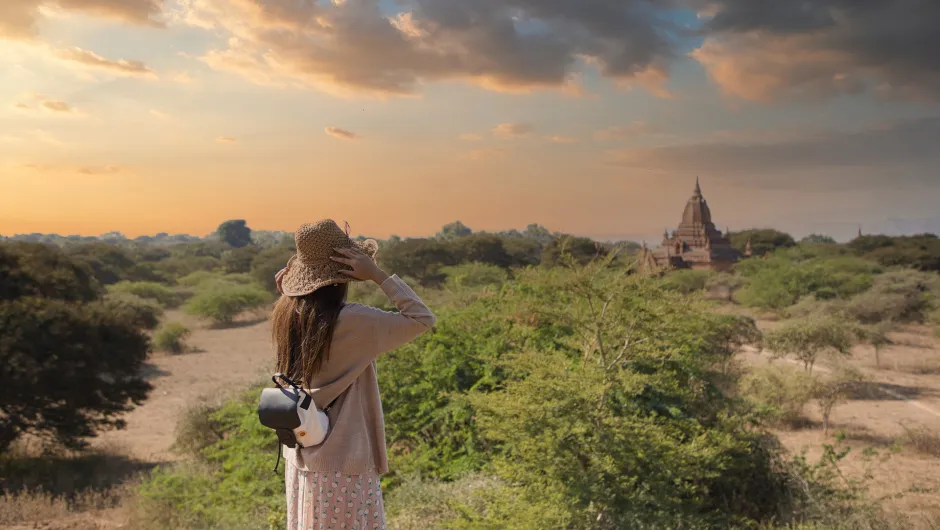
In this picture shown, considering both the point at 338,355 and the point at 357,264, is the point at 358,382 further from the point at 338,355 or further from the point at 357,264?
the point at 357,264

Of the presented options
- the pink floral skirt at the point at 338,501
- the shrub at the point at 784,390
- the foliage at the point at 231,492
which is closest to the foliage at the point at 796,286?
the shrub at the point at 784,390

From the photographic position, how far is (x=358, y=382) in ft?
7.09

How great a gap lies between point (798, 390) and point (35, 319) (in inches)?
561

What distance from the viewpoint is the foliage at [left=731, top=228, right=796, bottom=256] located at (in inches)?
2313

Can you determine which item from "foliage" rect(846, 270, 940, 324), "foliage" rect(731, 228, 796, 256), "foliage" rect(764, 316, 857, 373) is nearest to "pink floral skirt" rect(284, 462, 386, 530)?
"foliage" rect(764, 316, 857, 373)

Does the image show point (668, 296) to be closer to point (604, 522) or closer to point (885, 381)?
point (604, 522)

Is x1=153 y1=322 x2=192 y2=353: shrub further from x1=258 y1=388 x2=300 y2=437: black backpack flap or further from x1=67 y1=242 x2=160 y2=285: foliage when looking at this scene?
x1=258 y1=388 x2=300 y2=437: black backpack flap

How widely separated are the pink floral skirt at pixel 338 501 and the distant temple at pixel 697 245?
41.0 m

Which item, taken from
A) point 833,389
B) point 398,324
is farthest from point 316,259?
point 833,389

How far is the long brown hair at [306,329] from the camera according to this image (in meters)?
2.03

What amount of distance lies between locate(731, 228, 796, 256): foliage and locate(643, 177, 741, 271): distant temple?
4694 millimetres

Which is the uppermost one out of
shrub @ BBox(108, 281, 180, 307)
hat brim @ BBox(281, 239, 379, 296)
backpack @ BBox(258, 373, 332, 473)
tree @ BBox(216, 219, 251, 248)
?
tree @ BBox(216, 219, 251, 248)

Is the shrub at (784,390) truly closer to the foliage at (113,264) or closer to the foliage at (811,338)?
the foliage at (811,338)

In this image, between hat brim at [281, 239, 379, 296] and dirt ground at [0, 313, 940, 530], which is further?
dirt ground at [0, 313, 940, 530]
